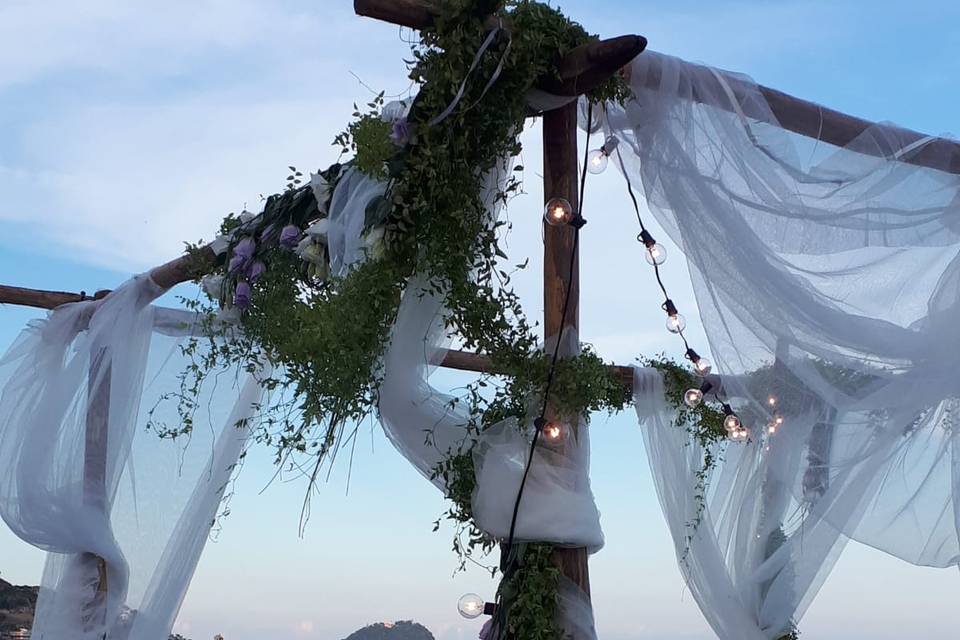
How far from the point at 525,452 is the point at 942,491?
139 cm

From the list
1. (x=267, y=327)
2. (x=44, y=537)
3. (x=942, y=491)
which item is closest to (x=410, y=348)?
(x=267, y=327)

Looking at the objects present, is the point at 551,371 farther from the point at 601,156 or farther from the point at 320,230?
the point at 320,230

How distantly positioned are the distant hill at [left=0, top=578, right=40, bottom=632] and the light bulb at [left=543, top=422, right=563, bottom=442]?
342 centimetres

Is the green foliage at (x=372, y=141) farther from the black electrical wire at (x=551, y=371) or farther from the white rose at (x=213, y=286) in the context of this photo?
the white rose at (x=213, y=286)

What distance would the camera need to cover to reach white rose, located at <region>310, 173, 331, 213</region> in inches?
120

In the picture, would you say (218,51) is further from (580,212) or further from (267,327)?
(580,212)

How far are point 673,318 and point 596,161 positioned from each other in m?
1.34

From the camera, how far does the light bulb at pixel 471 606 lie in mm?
2496

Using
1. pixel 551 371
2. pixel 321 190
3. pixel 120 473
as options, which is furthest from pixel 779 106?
pixel 120 473

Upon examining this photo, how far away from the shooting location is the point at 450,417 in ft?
8.44

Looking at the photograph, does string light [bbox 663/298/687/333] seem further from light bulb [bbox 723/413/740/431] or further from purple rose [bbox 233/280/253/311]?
purple rose [bbox 233/280/253/311]

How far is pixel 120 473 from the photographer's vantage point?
3.77m

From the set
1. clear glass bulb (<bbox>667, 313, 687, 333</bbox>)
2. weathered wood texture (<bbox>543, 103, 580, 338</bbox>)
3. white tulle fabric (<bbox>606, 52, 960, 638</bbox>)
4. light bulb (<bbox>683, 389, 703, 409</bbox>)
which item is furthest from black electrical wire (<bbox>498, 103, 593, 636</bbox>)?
light bulb (<bbox>683, 389, 703, 409</bbox>)

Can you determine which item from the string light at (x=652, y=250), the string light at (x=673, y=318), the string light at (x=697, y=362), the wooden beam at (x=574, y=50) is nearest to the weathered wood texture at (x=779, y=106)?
the wooden beam at (x=574, y=50)
